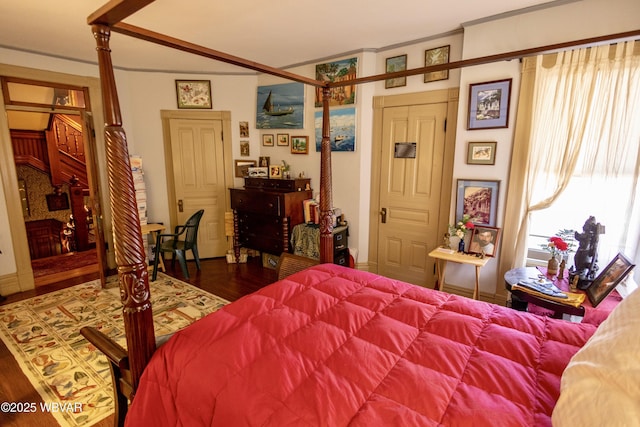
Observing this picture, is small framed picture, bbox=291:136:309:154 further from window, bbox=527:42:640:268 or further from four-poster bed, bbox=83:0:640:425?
window, bbox=527:42:640:268

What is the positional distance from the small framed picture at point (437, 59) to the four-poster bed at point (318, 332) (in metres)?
1.43

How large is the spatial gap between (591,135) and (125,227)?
317cm

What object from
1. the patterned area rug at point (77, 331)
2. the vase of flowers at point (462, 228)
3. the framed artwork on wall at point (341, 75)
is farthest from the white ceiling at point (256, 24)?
the patterned area rug at point (77, 331)

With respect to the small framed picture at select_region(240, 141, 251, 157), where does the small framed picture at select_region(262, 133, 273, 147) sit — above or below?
above

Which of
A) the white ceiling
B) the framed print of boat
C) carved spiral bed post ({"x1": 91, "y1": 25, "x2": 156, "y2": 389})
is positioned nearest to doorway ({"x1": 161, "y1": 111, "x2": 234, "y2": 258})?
the white ceiling

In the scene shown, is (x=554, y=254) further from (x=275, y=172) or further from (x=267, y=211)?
(x=275, y=172)

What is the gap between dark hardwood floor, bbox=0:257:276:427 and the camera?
1.88 m

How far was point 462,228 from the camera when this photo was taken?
296 centimetres

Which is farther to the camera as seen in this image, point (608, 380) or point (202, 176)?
point (202, 176)

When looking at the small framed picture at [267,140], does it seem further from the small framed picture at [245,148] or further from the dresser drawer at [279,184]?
the dresser drawer at [279,184]

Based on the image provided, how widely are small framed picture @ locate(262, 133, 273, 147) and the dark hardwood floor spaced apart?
5.71 feet

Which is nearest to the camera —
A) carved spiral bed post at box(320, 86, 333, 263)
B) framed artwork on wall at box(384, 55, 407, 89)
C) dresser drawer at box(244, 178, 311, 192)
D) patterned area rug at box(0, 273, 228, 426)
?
patterned area rug at box(0, 273, 228, 426)

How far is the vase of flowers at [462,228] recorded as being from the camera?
2928mm

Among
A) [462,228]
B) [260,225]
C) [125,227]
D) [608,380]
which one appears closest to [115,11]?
[125,227]
